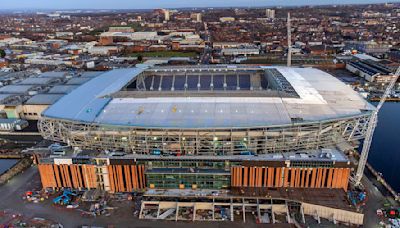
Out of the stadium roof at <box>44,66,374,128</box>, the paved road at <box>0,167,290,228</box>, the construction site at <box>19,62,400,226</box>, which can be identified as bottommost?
the paved road at <box>0,167,290,228</box>

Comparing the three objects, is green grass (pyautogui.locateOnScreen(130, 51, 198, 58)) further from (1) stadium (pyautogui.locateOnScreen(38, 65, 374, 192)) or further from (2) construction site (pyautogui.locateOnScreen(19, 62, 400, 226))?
(2) construction site (pyautogui.locateOnScreen(19, 62, 400, 226))

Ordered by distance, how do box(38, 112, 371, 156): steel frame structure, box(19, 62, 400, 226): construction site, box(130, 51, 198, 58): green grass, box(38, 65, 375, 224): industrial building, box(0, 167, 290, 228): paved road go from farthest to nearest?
1. box(130, 51, 198, 58): green grass
2. box(38, 112, 371, 156): steel frame structure
3. box(38, 65, 375, 224): industrial building
4. box(19, 62, 400, 226): construction site
5. box(0, 167, 290, 228): paved road

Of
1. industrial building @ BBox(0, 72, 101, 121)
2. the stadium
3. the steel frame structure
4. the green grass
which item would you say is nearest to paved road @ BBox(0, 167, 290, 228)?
the stadium

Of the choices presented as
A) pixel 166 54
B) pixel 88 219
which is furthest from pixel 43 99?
pixel 166 54

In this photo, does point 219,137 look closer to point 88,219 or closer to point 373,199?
point 88,219

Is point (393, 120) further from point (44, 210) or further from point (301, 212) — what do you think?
point (44, 210)

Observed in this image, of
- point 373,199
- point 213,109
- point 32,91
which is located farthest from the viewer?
point 32,91
